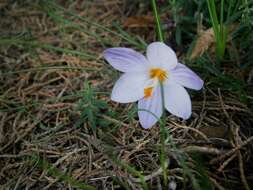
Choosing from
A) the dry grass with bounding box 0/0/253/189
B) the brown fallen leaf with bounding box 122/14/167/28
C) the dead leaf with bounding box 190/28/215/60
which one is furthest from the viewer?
the brown fallen leaf with bounding box 122/14/167/28

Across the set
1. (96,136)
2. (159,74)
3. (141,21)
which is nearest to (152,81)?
(159,74)

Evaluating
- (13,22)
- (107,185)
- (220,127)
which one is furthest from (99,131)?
(13,22)

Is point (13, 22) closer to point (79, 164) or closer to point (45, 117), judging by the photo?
point (45, 117)

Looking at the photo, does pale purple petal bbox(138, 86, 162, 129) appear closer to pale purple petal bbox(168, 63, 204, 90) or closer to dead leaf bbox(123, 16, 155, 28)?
pale purple petal bbox(168, 63, 204, 90)

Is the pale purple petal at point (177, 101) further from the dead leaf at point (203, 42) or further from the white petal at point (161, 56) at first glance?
the dead leaf at point (203, 42)

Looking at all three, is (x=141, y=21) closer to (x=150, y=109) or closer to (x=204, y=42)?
(x=204, y=42)

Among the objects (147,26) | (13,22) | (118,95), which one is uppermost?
(118,95)

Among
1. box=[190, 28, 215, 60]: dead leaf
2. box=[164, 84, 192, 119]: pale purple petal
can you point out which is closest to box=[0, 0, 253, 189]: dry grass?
box=[164, 84, 192, 119]: pale purple petal
